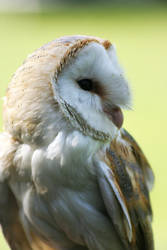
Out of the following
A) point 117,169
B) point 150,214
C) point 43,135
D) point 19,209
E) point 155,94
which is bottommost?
point 155,94

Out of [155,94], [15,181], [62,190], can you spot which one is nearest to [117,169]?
[62,190]

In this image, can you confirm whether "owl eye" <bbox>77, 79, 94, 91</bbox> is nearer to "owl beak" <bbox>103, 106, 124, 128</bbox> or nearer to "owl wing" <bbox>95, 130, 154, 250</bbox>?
"owl beak" <bbox>103, 106, 124, 128</bbox>

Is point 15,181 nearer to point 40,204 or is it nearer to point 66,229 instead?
point 40,204

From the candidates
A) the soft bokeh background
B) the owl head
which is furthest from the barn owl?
the soft bokeh background

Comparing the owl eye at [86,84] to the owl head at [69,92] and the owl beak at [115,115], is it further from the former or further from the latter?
the owl beak at [115,115]

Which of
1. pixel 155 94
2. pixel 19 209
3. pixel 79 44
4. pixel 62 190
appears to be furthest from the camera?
pixel 155 94

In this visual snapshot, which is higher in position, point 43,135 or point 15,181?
point 43,135

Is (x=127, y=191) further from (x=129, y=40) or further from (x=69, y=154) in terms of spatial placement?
(x=129, y=40)

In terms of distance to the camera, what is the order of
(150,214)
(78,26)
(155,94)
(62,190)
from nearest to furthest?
(62,190) < (150,214) < (155,94) < (78,26)
